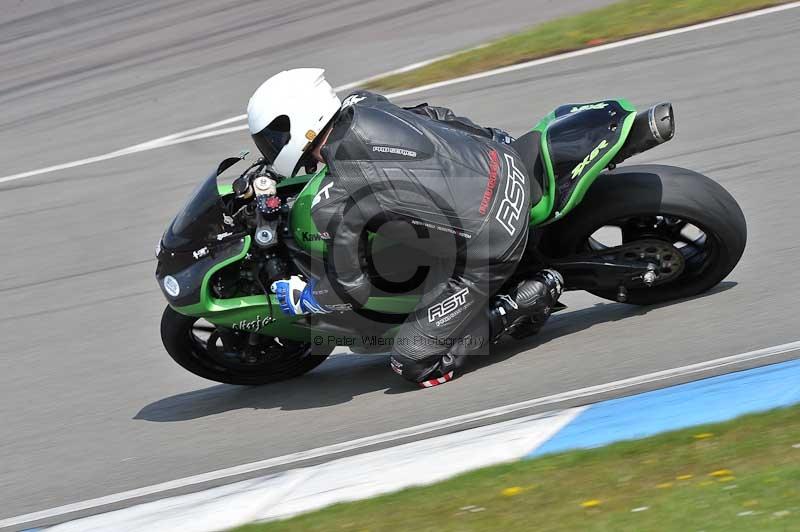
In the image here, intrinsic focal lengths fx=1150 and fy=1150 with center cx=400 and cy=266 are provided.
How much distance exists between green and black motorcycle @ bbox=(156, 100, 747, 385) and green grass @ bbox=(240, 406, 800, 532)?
1.37 meters

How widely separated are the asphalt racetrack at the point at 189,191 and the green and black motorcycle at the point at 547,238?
10.9 inches

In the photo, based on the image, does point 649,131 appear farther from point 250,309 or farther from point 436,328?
point 250,309

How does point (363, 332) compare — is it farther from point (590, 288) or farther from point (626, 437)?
point (626, 437)

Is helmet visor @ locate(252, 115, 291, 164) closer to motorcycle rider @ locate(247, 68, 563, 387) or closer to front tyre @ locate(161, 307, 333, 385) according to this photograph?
motorcycle rider @ locate(247, 68, 563, 387)

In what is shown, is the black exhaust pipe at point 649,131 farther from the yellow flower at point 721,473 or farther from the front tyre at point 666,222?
the yellow flower at point 721,473

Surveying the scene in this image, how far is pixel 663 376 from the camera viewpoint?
5129mm

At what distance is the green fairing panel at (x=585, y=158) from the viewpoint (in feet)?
17.9

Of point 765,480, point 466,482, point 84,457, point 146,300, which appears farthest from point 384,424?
point 146,300

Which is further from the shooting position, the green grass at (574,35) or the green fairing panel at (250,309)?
the green grass at (574,35)

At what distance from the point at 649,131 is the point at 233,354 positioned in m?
2.40

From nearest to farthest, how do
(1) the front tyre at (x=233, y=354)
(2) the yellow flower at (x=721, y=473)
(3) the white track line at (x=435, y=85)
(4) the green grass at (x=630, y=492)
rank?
(4) the green grass at (x=630, y=492)
(2) the yellow flower at (x=721, y=473)
(1) the front tyre at (x=233, y=354)
(3) the white track line at (x=435, y=85)

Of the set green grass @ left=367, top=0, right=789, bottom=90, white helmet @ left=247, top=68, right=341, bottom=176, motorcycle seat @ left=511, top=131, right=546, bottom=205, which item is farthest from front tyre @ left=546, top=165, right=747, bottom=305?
green grass @ left=367, top=0, right=789, bottom=90

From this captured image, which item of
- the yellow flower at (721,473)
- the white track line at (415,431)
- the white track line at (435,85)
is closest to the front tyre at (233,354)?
the white track line at (415,431)

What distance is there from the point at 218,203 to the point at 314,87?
0.80 meters
